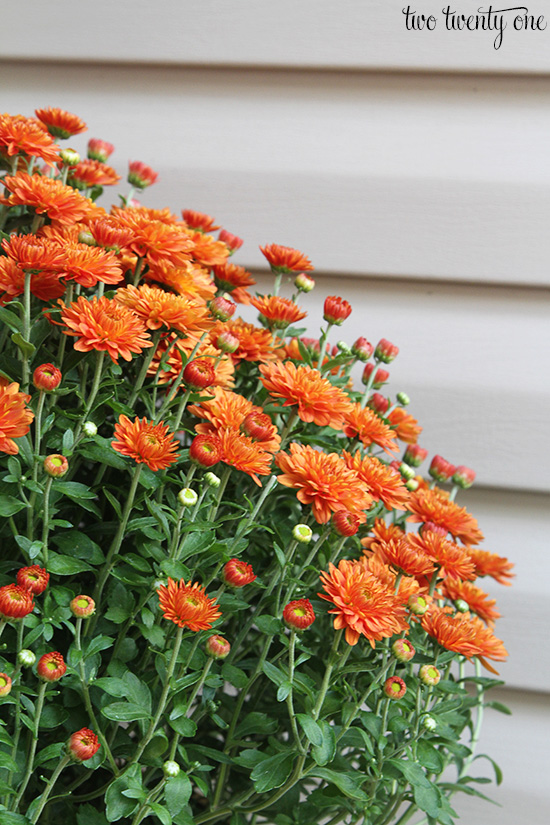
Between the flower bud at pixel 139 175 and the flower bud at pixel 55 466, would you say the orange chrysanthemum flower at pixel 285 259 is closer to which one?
the flower bud at pixel 139 175

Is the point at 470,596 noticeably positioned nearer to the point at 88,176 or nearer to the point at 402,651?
the point at 402,651

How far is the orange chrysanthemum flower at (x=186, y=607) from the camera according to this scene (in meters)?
0.69

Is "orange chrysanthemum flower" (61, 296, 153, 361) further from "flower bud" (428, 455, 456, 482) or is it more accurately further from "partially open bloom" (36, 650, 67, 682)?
"flower bud" (428, 455, 456, 482)

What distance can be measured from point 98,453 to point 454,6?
3.43 ft

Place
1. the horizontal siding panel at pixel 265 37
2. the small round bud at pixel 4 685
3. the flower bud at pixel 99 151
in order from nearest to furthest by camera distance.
Answer: the small round bud at pixel 4 685 < the flower bud at pixel 99 151 < the horizontal siding panel at pixel 265 37

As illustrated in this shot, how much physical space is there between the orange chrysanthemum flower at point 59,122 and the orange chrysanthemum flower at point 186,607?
2.30ft

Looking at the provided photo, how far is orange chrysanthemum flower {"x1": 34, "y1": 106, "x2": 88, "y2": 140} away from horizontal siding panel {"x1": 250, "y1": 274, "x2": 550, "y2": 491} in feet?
1.77

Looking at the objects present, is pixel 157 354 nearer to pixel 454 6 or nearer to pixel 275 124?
pixel 275 124

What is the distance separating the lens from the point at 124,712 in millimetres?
722

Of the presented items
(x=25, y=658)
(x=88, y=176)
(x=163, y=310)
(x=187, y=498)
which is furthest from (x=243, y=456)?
(x=88, y=176)

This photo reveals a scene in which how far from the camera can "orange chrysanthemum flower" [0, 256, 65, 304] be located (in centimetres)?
80

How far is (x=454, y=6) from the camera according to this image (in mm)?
1287

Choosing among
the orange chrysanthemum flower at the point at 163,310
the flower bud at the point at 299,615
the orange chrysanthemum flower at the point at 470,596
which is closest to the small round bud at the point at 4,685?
the flower bud at the point at 299,615

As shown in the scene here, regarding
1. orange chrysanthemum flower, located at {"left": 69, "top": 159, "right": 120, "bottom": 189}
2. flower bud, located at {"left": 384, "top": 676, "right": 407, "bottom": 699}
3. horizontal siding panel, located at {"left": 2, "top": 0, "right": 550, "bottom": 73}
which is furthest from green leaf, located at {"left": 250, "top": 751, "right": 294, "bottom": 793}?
horizontal siding panel, located at {"left": 2, "top": 0, "right": 550, "bottom": 73}
